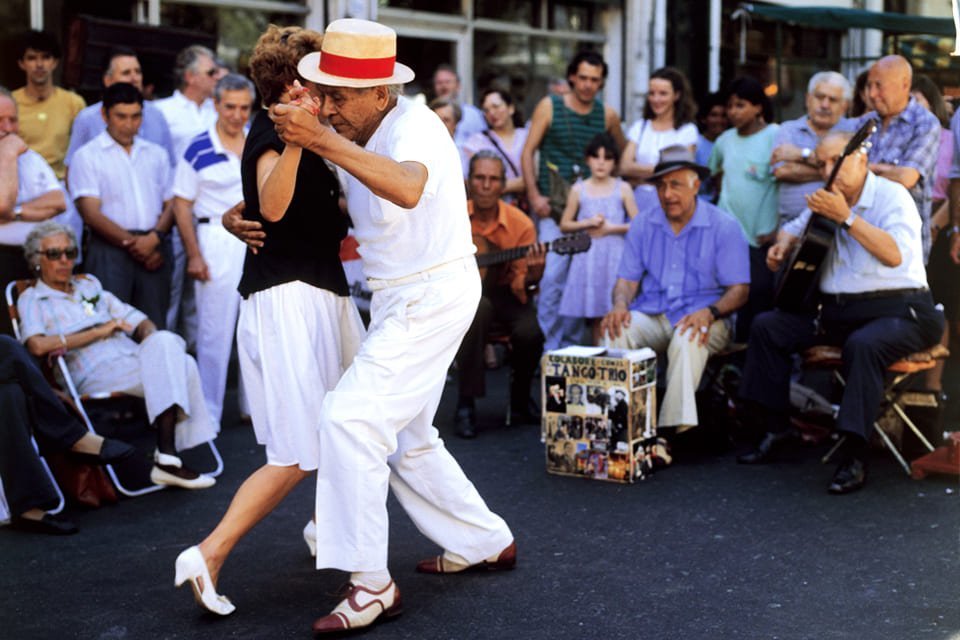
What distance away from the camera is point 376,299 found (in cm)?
419

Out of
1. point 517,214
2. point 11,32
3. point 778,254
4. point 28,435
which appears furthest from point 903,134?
point 11,32

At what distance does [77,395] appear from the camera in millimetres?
5992

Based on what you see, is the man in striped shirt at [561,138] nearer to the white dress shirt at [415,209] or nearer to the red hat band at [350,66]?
the white dress shirt at [415,209]

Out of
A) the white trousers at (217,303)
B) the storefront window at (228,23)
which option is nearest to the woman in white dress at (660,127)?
the white trousers at (217,303)

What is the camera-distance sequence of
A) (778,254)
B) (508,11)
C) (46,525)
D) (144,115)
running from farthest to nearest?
(508,11), (144,115), (778,254), (46,525)

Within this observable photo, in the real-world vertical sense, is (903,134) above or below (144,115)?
below

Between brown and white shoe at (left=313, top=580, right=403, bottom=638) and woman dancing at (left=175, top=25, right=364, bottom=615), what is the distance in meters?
0.41

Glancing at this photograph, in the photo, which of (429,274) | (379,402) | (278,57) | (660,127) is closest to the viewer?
(379,402)

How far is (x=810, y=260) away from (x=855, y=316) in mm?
350

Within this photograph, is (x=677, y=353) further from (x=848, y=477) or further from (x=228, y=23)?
(x=228, y=23)

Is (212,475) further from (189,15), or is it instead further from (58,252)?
(189,15)

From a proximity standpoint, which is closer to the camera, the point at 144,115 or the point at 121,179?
the point at 121,179

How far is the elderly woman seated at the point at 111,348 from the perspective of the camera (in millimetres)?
6000

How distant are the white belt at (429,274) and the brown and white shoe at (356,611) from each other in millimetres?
965
